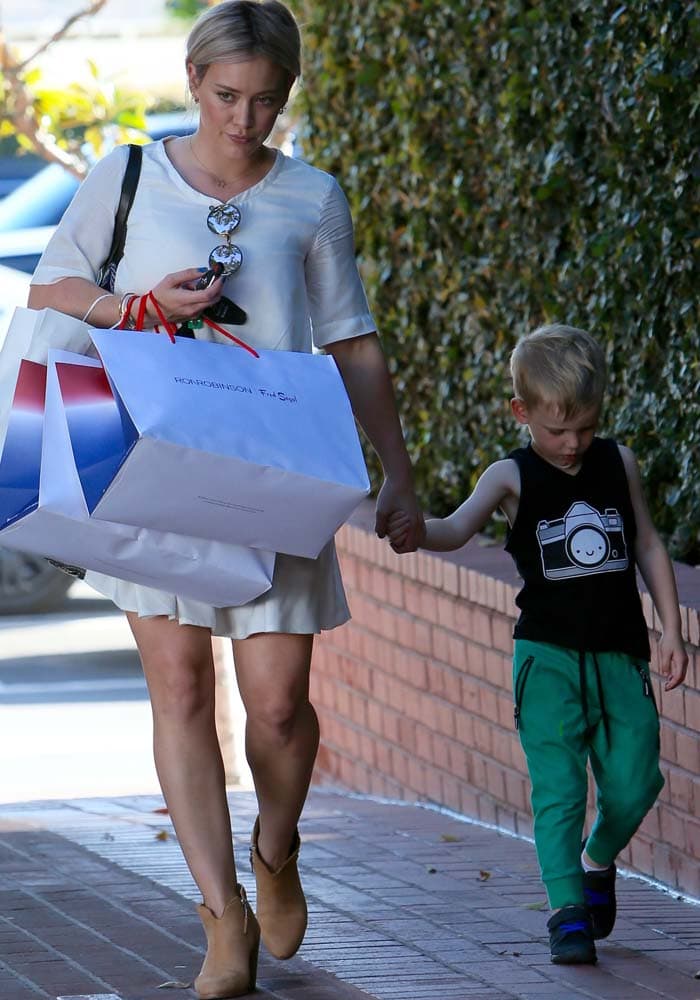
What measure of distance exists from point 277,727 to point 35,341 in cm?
98

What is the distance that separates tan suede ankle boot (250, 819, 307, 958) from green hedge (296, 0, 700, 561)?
1741 millimetres

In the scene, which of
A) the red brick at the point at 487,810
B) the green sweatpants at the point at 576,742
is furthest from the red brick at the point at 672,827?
the red brick at the point at 487,810

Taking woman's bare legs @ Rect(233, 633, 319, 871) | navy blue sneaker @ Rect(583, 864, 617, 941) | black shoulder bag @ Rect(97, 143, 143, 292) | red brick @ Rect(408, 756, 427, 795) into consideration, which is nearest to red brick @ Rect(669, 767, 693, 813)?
navy blue sneaker @ Rect(583, 864, 617, 941)

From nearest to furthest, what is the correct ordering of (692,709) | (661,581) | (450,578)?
1. (661,581)
2. (692,709)
3. (450,578)

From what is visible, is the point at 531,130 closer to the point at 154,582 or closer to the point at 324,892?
the point at 324,892

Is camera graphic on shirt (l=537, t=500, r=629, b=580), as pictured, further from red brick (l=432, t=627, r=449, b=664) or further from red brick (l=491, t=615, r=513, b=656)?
red brick (l=432, t=627, r=449, b=664)

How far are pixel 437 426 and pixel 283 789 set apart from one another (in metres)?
3.20

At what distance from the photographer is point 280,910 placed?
4.17 metres

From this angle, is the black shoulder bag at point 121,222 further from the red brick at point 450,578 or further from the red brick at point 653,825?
the red brick at point 450,578

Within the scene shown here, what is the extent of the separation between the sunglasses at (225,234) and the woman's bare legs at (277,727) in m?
0.76

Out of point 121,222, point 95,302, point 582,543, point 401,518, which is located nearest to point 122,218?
point 121,222

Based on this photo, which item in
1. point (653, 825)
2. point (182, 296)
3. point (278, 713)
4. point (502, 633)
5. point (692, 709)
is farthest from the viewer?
point (502, 633)

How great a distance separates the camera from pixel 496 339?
6668mm

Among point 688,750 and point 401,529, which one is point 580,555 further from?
point 688,750
